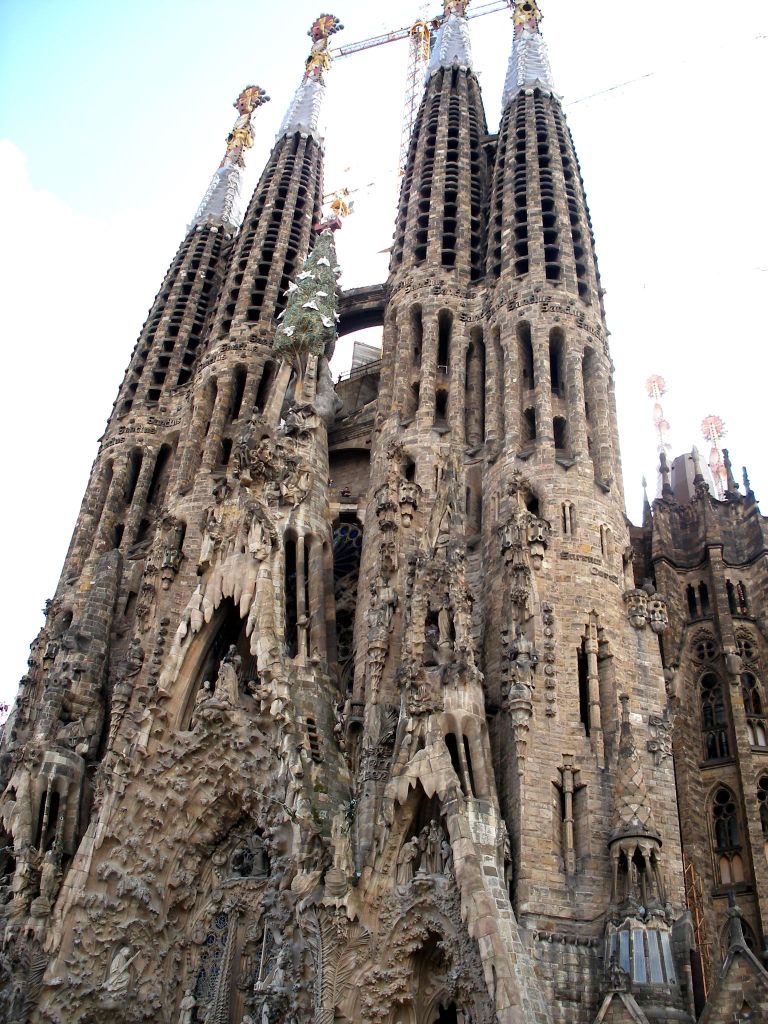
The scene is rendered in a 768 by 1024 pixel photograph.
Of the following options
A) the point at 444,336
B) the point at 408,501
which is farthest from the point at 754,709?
the point at 444,336

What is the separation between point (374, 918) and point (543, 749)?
13.9 ft

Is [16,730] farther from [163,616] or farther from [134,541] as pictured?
[134,541]

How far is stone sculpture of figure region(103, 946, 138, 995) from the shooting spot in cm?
2128

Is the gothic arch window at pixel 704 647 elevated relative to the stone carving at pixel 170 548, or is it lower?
lower

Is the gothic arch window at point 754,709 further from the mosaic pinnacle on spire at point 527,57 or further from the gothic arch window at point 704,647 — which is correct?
the mosaic pinnacle on spire at point 527,57

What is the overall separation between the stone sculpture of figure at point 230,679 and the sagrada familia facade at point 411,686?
0.17 m

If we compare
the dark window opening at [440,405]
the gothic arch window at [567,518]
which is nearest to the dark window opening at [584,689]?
the gothic arch window at [567,518]

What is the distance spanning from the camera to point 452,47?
4106 cm

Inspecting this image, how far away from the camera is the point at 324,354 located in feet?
102

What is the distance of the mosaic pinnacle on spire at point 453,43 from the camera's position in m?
40.2

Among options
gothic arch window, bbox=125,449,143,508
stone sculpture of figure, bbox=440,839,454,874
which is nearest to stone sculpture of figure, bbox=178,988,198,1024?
stone sculpture of figure, bbox=440,839,454,874

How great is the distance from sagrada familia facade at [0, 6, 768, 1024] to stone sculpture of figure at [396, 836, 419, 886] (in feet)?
0.20

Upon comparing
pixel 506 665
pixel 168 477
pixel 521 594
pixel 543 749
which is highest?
pixel 168 477

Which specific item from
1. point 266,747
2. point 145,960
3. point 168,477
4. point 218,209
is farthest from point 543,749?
point 218,209
